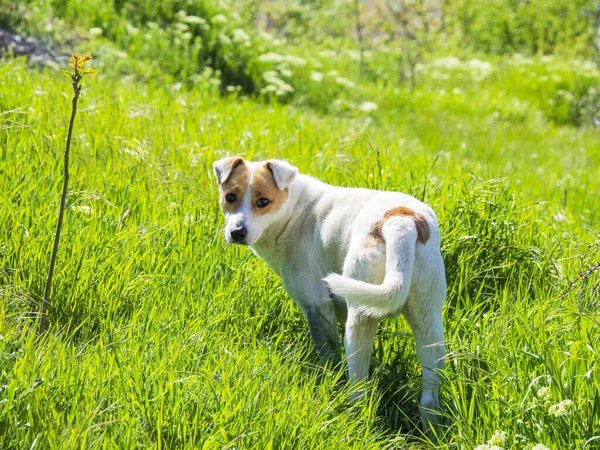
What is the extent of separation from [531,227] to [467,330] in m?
1.24

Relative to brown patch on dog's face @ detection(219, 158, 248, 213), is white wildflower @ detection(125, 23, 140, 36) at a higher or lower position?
higher

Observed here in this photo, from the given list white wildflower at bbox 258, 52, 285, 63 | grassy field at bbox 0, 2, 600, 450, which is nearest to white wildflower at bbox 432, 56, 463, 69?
white wildflower at bbox 258, 52, 285, 63

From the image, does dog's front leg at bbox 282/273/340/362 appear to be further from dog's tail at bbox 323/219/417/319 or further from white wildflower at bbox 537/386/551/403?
white wildflower at bbox 537/386/551/403

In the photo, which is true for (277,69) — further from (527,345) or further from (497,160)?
(527,345)

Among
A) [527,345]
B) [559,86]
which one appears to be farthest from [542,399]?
[559,86]

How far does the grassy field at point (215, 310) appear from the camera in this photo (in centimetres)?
271

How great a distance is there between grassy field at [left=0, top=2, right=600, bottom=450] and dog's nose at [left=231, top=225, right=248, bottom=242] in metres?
0.33

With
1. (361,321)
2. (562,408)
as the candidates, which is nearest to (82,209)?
(361,321)

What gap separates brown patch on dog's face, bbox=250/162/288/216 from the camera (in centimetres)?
380

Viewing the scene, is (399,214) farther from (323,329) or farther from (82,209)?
(82,209)

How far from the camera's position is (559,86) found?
14008 millimetres

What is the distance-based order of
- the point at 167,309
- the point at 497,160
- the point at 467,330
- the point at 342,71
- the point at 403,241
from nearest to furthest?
the point at 403,241 → the point at 167,309 → the point at 467,330 → the point at 497,160 → the point at 342,71

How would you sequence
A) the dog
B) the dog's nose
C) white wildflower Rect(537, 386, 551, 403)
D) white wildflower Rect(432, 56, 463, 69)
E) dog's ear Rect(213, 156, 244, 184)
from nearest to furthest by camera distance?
white wildflower Rect(537, 386, 551, 403) → the dog → the dog's nose → dog's ear Rect(213, 156, 244, 184) → white wildflower Rect(432, 56, 463, 69)

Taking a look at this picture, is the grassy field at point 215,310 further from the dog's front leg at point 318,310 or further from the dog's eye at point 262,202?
the dog's eye at point 262,202
